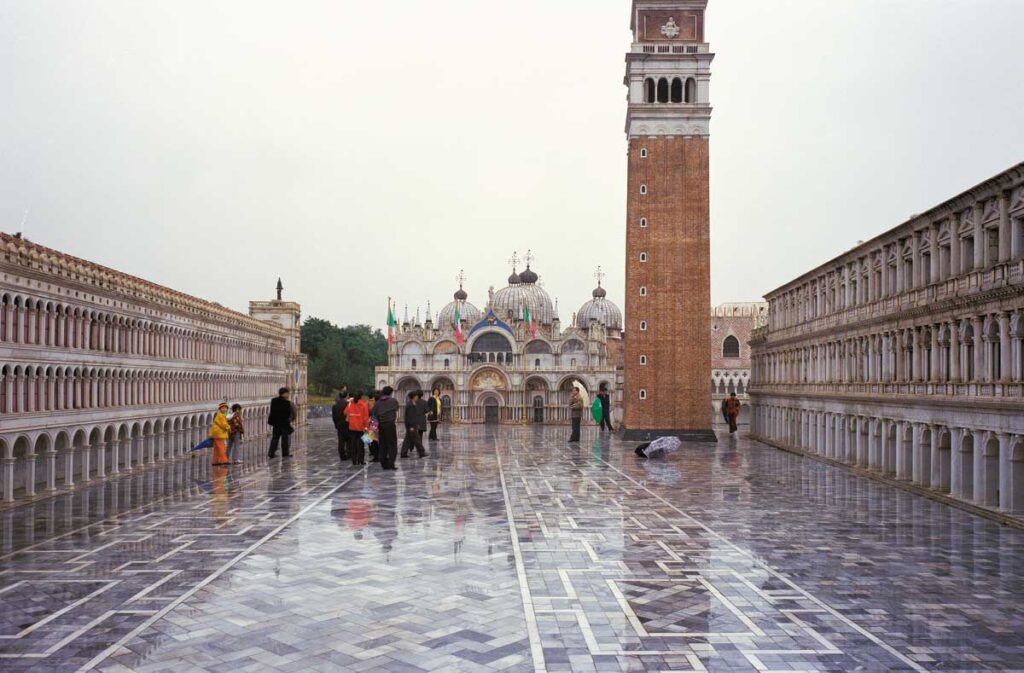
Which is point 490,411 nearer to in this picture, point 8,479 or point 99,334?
point 99,334

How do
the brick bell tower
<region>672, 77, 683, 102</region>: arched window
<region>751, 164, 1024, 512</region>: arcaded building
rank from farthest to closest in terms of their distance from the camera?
<region>672, 77, 683, 102</region>: arched window
the brick bell tower
<region>751, 164, 1024, 512</region>: arcaded building

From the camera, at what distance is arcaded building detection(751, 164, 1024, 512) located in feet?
55.8

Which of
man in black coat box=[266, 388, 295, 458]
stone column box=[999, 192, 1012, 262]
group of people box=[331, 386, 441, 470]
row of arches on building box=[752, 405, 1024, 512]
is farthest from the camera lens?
man in black coat box=[266, 388, 295, 458]

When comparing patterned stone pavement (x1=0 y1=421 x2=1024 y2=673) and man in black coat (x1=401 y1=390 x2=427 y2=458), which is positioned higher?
man in black coat (x1=401 y1=390 x2=427 y2=458)

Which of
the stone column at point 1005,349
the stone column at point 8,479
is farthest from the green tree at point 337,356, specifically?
the stone column at point 1005,349

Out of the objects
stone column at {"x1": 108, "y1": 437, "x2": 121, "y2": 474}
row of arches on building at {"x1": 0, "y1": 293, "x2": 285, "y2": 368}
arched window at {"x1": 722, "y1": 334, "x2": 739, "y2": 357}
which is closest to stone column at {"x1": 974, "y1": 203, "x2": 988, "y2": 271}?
row of arches on building at {"x1": 0, "y1": 293, "x2": 285, "y2": 368}

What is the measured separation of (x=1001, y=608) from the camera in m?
10.2

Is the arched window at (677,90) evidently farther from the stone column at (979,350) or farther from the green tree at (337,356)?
the green tree at (337,356)

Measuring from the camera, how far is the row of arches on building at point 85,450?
18750 millimetres

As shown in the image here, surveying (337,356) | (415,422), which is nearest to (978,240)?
(415,422)

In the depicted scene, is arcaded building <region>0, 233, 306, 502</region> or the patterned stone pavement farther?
arcaded building <region>0, 233, 306, 502</region>

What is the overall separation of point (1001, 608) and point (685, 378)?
30874mm

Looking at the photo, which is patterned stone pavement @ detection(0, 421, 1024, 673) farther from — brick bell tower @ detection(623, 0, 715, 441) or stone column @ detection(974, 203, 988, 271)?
brick bell tower @ detection(623, 0, 715, 441)

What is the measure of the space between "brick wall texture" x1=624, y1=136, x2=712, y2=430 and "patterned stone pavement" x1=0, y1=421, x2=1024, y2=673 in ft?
66.7
